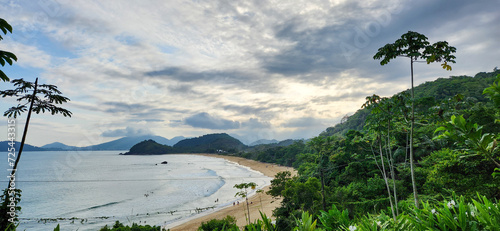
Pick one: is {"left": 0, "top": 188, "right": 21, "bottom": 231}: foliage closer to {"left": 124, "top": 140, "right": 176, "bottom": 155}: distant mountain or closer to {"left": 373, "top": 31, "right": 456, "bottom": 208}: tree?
{"left": 373, "top": 31, "right": 456, "bottom": 208}: tree

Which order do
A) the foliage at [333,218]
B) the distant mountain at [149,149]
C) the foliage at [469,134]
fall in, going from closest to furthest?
1. the foliage at [469,134]
2. the foliage at [333,218]
3. the distant mountain at [149,149]

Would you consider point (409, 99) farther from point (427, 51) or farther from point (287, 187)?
point (287, 187)

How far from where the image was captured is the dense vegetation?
209 cm

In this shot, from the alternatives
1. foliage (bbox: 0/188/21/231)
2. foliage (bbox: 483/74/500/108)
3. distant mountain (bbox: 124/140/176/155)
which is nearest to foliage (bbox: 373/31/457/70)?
foliage (bbox: 483/74/500/108)

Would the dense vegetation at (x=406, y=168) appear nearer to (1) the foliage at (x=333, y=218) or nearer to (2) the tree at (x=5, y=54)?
(1) the foliage at (x=333, y=218)

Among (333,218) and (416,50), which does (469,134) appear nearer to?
(333,218)

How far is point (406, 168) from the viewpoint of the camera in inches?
521

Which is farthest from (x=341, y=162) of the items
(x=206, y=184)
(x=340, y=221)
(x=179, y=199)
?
(x=206, y=184)

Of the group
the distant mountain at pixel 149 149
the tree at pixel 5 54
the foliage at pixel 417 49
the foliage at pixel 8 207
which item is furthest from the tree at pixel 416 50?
the distant mountain at pixel 149 149

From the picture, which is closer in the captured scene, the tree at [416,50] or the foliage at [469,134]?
the foliage at [469,134]

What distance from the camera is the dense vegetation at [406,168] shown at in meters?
2.09

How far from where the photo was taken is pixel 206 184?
4547 cm

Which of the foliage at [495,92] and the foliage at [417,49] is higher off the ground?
the foliage at [417,49]

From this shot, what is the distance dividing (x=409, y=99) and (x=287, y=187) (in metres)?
10.8
